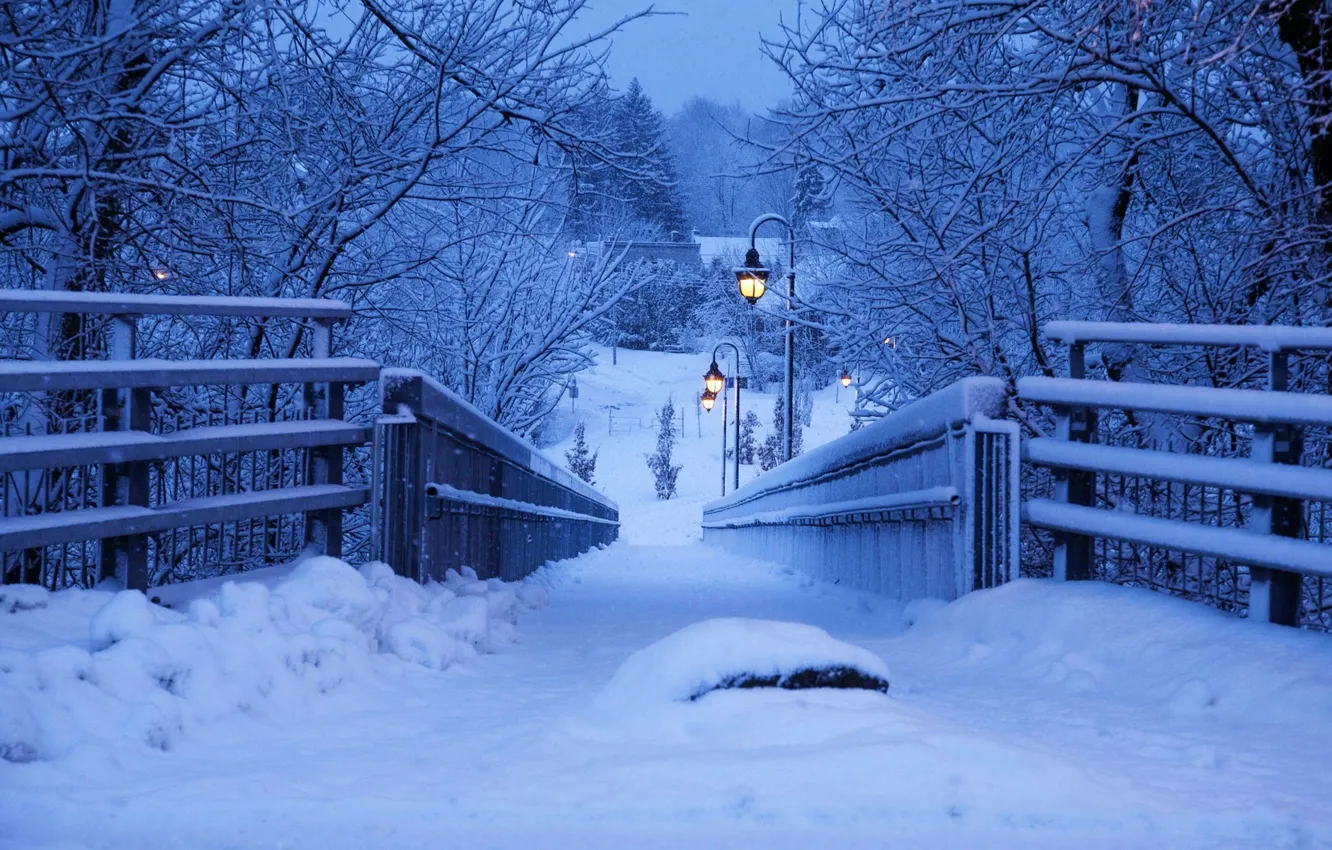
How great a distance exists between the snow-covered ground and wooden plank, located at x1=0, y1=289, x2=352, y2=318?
1159 mm

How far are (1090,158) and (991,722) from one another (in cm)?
707

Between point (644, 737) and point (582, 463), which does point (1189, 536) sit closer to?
point (644, 737)

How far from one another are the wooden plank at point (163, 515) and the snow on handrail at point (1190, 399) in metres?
3.72

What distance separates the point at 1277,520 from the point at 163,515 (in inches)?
182

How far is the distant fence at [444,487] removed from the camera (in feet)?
21.5

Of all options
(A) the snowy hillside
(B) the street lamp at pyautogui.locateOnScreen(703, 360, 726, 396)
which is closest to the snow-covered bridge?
(B) the street lamp at pyautogui.locateOnScreen(703, 360, 726, 396)

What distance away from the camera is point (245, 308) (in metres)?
5.57

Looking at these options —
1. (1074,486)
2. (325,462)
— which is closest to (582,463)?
(325,462)

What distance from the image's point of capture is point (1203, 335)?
531 centimetres

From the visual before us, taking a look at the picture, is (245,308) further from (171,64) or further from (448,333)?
(448,333)

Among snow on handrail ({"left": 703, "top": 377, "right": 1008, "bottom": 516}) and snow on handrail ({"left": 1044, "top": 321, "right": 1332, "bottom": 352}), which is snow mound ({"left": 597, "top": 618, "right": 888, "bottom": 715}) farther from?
snow on handrail ({"left": 703, "top": 377, "right": 1008, "bottom": 516})

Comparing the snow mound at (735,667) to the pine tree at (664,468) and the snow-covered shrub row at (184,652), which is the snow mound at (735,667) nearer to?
the snow-covered shrub row at (184,652)

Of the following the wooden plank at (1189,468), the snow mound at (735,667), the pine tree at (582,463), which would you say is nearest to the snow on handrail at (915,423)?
the wooden plank at (1189,468)

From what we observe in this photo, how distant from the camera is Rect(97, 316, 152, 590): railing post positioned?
507cm
